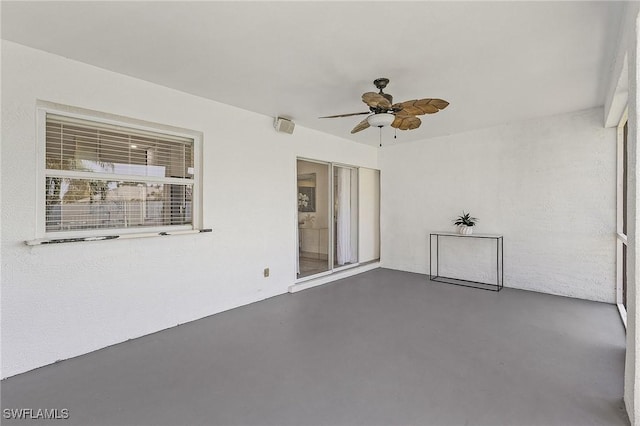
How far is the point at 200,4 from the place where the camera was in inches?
73.6

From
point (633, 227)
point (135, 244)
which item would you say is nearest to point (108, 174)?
point (135, 244)

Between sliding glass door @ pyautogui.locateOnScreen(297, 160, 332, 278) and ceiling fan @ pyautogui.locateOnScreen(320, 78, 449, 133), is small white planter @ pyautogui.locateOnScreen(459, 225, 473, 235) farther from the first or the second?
ceiling fan @ pyautogui.locateOnScreen(320, 78, 449, 133)

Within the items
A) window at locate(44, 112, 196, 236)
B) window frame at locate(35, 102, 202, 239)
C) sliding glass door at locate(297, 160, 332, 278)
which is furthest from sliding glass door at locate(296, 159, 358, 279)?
window at locate(44, 112, 196, 236)

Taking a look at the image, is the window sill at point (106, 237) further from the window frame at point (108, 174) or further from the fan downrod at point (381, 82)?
the fan downrod at point (381, 82)

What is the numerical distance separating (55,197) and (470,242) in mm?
5408

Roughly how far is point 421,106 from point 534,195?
2899mm

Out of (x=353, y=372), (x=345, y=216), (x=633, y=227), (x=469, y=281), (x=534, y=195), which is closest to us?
(x=633, y=227)

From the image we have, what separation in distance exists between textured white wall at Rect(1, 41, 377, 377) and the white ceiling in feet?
0.74

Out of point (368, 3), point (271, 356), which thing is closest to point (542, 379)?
point (271, 356)

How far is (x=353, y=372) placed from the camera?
2.29m

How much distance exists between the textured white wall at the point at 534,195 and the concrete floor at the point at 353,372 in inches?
30.9

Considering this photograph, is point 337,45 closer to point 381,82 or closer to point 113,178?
point 381,82

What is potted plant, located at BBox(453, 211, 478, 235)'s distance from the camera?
15.8 ft

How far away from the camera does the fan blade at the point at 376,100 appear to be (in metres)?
2.59
